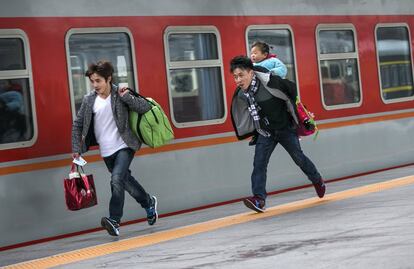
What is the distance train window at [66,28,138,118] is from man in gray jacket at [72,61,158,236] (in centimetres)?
85

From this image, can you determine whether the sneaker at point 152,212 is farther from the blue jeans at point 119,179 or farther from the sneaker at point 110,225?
the sneaker at point 110,225

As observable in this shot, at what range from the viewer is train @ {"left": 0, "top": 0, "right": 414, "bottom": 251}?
887 cm

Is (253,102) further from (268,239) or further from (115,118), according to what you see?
(268,239)

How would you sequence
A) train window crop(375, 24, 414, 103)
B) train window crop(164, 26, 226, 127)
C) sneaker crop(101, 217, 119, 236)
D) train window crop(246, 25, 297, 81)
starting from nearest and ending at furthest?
1. sneaker crop(101, 217, 119, 236)
2. train window crop(164, 26, 226, 127)
3. train window crop(246, 25, 297, 81)
4. train window crop(375, 24, 414, 103)

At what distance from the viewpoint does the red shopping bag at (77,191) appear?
8.28 metres

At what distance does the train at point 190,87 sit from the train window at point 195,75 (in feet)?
0.06

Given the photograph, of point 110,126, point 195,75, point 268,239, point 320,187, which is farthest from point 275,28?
point 268,239

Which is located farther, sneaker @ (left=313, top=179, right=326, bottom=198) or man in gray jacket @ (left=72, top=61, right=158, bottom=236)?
sneaker @ (left=313, top=179, right=326, bottom=198)

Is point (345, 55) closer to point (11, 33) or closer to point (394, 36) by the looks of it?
point (394, 36)

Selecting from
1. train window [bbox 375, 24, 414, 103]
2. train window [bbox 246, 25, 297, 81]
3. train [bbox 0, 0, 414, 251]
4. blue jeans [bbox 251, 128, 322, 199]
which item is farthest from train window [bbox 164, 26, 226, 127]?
train window [bbox 375, 24, 414, 103]

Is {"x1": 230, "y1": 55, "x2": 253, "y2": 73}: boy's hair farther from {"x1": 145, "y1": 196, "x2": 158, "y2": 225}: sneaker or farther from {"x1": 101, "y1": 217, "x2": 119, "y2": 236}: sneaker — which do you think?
{"x1": 101, "y1": 217, "x2": 119, "y2": 236}: sneaker

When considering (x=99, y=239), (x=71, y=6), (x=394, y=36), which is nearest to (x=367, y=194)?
(x=99, y=239)

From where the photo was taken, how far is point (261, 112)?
8.89 metres

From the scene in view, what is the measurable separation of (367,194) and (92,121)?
121 inches
